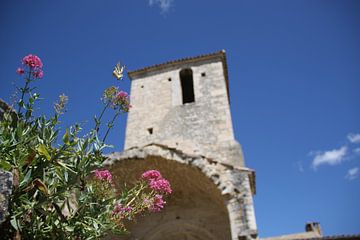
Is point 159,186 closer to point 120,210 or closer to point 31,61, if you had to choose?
point 120,210

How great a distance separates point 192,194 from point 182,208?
2.11ft

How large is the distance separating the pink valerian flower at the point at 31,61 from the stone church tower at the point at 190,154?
14.7 feet

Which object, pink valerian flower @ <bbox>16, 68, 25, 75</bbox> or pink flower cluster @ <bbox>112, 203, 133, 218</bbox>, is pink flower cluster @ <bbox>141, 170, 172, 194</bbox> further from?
pink valerian flower @ <bbox>16, 68, 25, 75</bbox>

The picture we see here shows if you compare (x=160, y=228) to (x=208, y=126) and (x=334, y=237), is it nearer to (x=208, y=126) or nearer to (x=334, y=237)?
(x=208, y=126)

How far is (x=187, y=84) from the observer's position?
39.3 feet

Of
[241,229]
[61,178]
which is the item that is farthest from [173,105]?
[61,178]

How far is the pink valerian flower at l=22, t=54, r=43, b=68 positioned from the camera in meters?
2.50

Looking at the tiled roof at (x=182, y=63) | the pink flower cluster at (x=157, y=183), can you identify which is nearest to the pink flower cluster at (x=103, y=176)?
the pink flower cluster at (x=157, y=183)

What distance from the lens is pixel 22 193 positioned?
183cm

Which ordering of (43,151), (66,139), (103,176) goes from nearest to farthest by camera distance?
1. (43,151)
2. (66,139)
3. (103,176)

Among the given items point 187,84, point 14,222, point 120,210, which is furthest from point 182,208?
point 14,222

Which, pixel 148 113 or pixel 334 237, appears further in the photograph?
pixel 148 113

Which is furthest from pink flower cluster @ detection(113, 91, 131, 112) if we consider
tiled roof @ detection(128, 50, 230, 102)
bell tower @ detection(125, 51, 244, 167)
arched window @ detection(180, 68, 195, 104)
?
tiled roof @ detection(128, 50, 230, 102)

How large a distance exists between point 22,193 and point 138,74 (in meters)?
10.6
